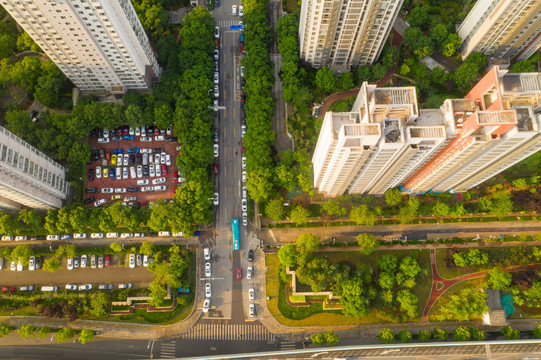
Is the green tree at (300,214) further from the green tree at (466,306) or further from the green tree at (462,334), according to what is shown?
the green tree at (462,334)

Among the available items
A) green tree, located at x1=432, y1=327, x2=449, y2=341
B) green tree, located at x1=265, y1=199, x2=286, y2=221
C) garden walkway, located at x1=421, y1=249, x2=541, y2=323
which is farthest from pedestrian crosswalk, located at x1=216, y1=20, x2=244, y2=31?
green tree, located at x1=432, y1=327, x2=449, y2=341

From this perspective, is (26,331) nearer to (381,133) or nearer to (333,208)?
(333,208)

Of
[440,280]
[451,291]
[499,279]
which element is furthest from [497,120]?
[451,291]

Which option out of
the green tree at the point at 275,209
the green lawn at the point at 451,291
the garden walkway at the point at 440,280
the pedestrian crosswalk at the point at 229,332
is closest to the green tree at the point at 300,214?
the green tree at the point at 275,209

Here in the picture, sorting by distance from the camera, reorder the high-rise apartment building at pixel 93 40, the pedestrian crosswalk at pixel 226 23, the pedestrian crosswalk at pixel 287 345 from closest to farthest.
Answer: the high-rise apartment building at pixel 93 40, the pedestrian crosswalk at pixel 287 345, the pedestrian crosswalk at pixel 226 23

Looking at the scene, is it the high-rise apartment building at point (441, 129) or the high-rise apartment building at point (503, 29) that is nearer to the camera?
the high-rise apartment building at point (441, 129)

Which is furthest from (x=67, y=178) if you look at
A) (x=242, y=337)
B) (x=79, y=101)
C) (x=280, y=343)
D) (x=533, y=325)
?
(x=533, y=325)

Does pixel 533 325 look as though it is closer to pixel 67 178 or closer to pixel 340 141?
pixel 340 141
